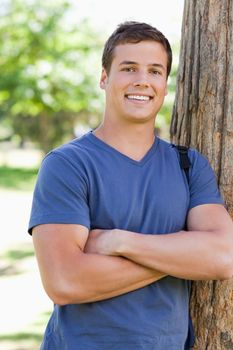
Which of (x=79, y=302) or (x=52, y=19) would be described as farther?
(x=52, y=19)

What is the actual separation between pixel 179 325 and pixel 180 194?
0.51 meters

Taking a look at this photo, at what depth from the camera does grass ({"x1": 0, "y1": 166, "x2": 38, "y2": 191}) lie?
82.3 feet

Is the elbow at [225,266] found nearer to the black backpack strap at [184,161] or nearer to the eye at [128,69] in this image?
the black backpack strap at [184,161]

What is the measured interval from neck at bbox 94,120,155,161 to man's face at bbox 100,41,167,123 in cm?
4

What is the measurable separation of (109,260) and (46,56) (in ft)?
67.6

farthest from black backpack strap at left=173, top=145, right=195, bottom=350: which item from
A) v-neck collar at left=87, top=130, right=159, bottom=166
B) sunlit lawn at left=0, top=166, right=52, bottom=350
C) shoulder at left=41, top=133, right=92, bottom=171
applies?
sunlit lawn at left=0, top=166, right=52, bottom=350

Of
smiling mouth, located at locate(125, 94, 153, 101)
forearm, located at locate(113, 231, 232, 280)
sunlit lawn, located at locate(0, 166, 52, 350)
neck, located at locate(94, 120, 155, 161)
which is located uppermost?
smiling mouth, located at locate(125, 94, 153, 101)

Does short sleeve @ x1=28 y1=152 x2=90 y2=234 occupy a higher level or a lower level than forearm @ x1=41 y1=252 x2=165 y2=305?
higher

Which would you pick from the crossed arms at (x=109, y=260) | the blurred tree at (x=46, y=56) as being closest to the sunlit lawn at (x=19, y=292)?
the crossed arms at (x=109, y=260)

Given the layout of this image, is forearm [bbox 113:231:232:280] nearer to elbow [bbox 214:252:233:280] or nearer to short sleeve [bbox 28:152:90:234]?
elbow [bbox 214:252:233:280]

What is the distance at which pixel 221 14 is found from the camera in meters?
3.27

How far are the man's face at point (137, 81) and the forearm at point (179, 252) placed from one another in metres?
0.51

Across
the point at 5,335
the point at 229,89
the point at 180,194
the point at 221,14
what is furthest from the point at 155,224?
the point at 5,335

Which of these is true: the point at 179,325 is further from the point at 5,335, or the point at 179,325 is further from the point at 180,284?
the point at 5,335
